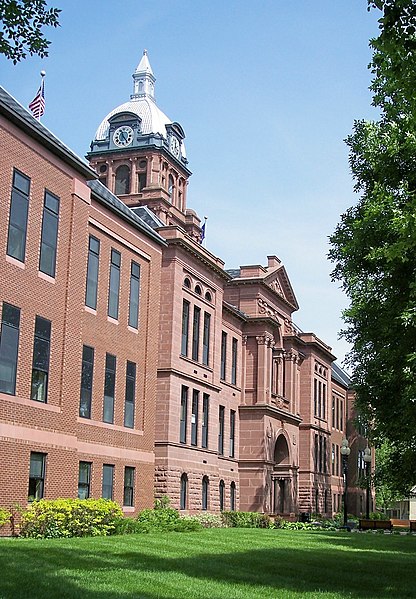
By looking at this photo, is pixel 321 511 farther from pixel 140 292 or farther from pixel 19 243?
pixel 19 243

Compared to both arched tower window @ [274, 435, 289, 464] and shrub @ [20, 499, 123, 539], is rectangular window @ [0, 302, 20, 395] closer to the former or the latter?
shrub @ [20, 499, 123, 539]

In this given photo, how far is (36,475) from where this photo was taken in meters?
27.3

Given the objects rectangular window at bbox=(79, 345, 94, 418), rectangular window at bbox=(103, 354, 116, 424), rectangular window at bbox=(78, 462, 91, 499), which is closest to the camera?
rectangular window at bbox=(78, 462, 91, 499)

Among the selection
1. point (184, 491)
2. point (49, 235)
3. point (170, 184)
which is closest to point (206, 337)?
point (184, 491)

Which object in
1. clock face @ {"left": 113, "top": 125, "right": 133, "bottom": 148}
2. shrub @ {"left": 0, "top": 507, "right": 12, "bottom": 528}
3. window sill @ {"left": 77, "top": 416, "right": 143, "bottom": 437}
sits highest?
clock face @ {"left": 113, "top": 125, "right": 133, "bottom": 148}

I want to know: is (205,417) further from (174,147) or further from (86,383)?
(174,147)

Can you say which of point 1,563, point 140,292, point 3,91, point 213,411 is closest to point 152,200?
point 213,411

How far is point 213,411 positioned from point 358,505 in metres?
46.0

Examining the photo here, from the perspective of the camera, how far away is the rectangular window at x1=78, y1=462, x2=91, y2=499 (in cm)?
3150

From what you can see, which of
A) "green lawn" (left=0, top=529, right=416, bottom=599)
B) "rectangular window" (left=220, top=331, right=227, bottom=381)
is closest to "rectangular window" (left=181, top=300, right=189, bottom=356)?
"rectangular window" (left=220, top=331, right=227, bottom=381)

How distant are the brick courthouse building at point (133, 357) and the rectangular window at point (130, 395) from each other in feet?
0.29

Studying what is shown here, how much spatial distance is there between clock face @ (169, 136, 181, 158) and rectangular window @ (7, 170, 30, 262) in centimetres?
4859

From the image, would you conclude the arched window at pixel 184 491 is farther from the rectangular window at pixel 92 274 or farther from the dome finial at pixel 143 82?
the dome finial at pixel 143 82

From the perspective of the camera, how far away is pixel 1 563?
16031 millimetres
